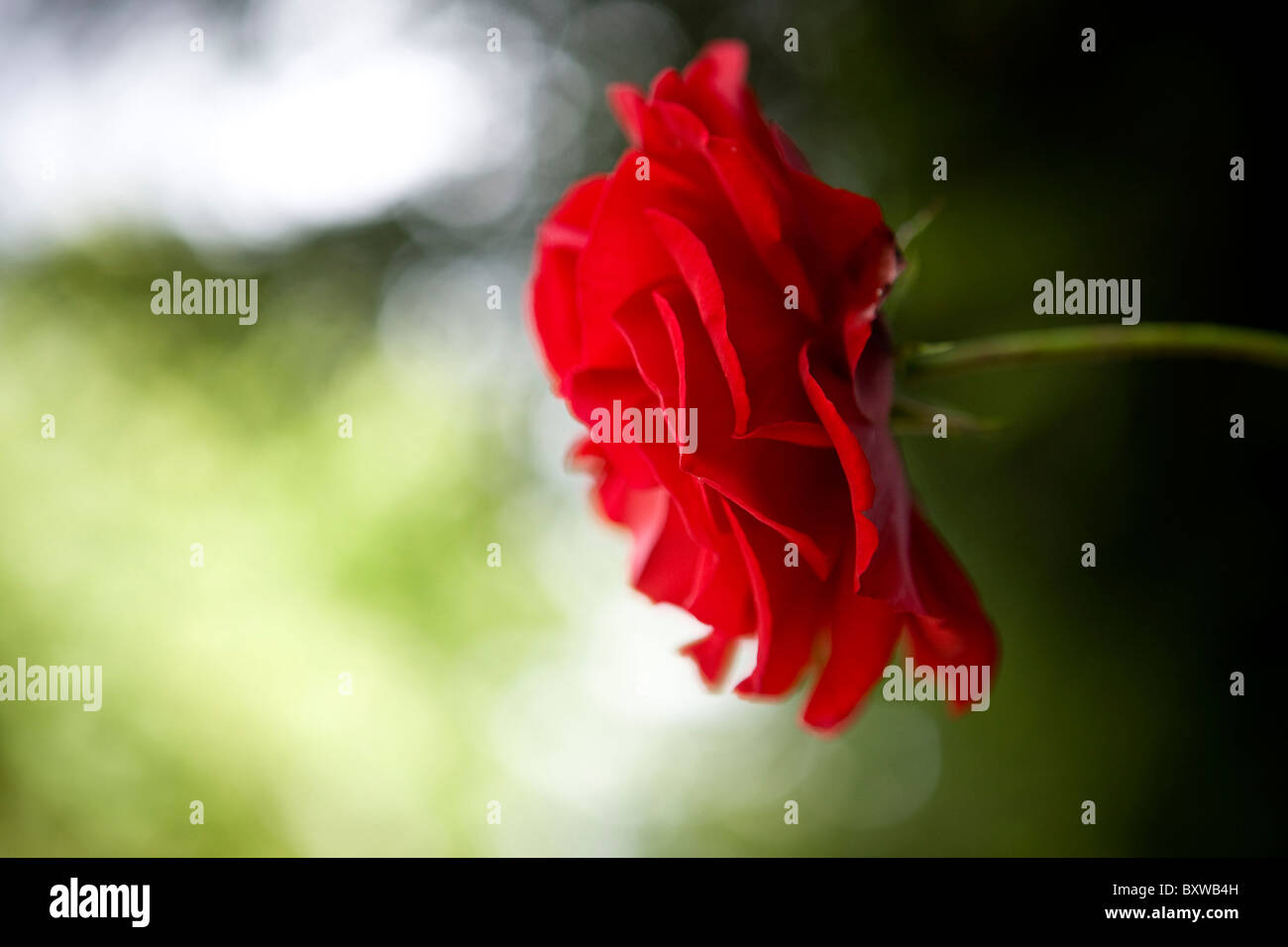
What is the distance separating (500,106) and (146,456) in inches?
23.8

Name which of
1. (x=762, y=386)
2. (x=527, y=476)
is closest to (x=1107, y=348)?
(x=762, y=386)

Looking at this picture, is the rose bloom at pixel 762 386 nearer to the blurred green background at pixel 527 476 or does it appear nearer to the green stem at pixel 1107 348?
the green stem at pixel 1107 348

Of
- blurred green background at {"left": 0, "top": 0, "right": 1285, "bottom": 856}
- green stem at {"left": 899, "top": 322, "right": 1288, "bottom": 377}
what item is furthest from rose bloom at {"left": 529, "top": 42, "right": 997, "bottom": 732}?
blurred green background at {"left": 0, "top": 0, "right": 1285, "bottom": 856}

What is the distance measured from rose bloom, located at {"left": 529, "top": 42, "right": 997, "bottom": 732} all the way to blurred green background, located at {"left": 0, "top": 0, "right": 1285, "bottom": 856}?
63cm

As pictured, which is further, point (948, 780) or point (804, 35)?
point (948, 780)

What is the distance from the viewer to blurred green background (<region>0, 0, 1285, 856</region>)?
792mm

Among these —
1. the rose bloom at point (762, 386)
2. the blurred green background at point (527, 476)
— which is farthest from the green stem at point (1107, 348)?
the blurred green background at point (527, 476)

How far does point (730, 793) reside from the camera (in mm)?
1266

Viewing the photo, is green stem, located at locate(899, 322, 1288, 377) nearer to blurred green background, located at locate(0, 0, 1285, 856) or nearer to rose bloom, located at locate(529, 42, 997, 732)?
rose bloom, located at locate(529, 42, 997, 732)
